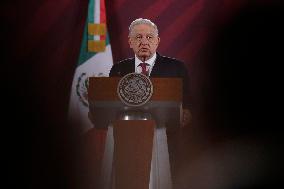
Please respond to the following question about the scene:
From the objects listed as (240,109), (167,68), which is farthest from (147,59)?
(240,109)

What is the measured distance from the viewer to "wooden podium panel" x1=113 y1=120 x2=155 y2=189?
1792 millimetres

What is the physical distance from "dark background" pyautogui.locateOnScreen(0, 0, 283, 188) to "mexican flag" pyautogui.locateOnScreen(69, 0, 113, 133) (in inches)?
1.8

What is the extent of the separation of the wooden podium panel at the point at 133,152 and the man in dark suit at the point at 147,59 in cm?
55

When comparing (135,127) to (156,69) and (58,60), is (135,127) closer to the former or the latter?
(156,69)

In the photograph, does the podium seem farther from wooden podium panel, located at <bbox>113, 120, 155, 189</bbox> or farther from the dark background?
the dark background

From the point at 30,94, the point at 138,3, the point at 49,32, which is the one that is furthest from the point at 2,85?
the point at 138,3

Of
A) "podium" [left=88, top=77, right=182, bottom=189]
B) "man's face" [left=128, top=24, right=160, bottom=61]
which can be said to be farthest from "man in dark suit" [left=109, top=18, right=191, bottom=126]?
"podium" [left=88, top=77, right=182, bottom=189]

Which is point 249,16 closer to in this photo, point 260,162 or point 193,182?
point 260,162

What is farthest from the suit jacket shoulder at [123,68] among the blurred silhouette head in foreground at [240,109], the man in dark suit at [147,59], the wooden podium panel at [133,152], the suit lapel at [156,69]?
the wooden podium panel at [133,152]

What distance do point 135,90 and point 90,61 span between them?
1099mm

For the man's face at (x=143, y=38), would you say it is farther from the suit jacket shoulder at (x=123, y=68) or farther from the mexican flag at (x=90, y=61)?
the mexican flag at (x=90, y=61)

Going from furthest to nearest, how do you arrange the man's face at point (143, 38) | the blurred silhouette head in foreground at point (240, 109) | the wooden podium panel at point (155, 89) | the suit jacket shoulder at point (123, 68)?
the blurred silhouette head in foreground at point (240, 109)
the suit jacket shoulder at point (123, 68)
the man's face at point (143, 38)
the wooden podium panel at point (155, 89)

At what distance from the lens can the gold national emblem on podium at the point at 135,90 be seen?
1.79 meters

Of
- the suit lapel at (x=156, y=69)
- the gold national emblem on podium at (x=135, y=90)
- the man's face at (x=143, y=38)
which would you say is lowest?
the gold national emblem on podium at (x=135, y=90)
